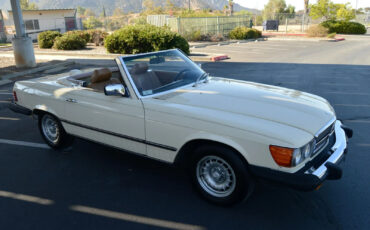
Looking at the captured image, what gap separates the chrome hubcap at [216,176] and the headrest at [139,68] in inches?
57.8

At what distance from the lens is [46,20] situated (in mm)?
39656

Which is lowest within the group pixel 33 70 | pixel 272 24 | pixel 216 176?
pixel 216 176

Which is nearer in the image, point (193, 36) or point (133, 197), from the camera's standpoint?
point (133, 197)

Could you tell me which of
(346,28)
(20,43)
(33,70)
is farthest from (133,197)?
(346,28)

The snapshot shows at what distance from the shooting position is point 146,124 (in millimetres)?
3568

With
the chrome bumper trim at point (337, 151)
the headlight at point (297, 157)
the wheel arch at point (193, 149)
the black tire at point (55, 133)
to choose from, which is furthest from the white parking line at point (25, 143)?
the chrome bumper trim at point (337, 151)

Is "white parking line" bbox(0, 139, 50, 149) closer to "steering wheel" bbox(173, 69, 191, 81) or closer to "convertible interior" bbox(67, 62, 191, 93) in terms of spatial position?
"convertible interior" bbox(67, 62, 191, 93)

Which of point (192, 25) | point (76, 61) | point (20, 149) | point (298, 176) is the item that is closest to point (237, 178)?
point (298, 176)

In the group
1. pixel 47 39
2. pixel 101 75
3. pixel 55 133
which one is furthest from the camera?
pixel 47 39

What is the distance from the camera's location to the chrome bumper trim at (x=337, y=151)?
296 centimetres

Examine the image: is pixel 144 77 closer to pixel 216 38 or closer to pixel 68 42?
pixel 68 42

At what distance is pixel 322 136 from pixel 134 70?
2.34 meters

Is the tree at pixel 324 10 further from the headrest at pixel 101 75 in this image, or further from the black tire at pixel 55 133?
the black tire at pixel 55 133

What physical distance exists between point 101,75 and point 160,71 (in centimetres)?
88
